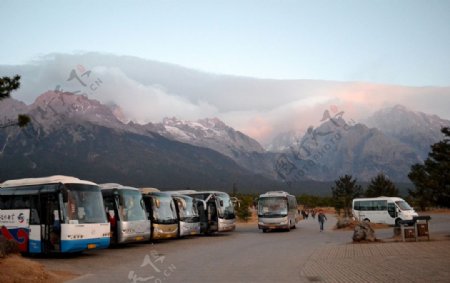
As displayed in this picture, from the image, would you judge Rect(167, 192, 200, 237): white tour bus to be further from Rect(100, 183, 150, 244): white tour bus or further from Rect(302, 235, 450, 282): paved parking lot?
Rect(302, 235, 450, 282): paved parking lot

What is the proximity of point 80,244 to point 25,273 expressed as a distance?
15.7 ft

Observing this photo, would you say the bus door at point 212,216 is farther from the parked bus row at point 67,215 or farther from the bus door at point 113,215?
the bus door at point 113,215

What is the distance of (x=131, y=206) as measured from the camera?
2350 cm

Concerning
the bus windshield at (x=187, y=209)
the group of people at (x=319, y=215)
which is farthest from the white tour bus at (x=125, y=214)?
the group of people at (x=319, y=215)

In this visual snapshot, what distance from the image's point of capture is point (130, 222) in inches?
900

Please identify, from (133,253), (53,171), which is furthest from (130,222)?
(53,171)

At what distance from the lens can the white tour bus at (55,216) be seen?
18.1 metres

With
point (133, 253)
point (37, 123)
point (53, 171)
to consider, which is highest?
point (37, 123)

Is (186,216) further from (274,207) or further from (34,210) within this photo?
(34,210)

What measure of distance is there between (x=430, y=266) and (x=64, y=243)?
Answer: 496 inches

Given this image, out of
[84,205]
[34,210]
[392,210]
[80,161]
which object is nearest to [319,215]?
[392,210]

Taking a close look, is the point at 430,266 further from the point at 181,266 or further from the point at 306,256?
the point at 181,266

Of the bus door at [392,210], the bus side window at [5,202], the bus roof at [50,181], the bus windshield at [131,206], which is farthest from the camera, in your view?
the bus door at [392,210]

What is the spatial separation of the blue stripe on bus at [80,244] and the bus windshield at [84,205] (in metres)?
0.74
